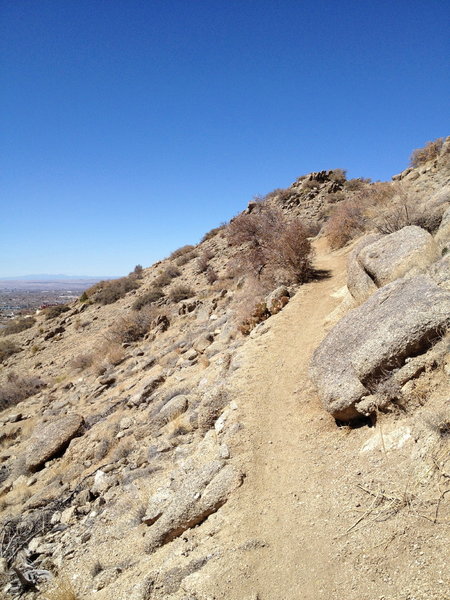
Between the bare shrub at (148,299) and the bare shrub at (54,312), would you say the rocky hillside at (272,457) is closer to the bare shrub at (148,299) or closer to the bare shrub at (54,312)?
the bare shrub at (148,299)

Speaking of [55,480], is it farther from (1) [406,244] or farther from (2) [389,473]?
(1) [406,244]

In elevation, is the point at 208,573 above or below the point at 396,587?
below

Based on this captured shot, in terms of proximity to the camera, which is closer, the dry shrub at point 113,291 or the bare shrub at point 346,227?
the bare shrub at point 346,227

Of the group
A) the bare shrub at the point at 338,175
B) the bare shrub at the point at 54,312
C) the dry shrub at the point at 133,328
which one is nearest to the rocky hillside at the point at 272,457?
the dry shrub at the point at 133,328

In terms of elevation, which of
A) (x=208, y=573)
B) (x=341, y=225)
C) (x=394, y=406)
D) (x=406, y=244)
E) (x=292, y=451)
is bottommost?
(x=208, y=573)

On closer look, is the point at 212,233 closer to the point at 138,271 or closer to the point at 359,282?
the point at 138,271

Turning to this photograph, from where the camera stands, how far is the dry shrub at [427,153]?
65.2 ft

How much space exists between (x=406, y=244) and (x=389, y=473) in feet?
15.3

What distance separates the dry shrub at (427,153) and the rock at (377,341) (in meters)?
19.5

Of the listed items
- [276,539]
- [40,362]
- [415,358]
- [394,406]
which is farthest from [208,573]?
[40,362]

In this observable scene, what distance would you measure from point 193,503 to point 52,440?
244 inches

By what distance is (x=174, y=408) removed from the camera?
737cm

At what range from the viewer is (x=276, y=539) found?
3490 millimetres

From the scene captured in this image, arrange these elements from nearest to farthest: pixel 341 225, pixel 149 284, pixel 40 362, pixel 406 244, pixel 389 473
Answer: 1. pixel 389 473
2. pixel 406 244
3. pixel 341 225
4. pixel 40 362
5. pixel 149 284
